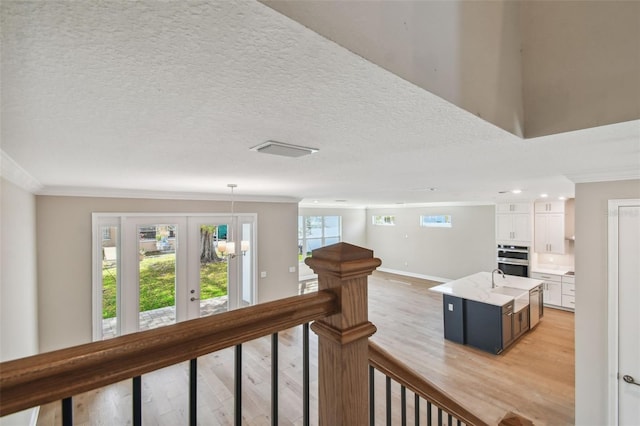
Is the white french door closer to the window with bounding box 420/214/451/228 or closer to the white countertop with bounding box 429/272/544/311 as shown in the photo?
the white countertop with bounding box 429/272/544/311

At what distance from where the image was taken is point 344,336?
31.4 inches

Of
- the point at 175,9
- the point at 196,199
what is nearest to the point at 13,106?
the point at 175,9

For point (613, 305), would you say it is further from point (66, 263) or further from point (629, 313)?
point (66, 263)

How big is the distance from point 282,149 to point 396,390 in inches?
145

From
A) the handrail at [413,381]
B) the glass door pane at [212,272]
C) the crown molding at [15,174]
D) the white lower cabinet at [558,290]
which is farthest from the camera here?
the white lower cabinet at [558,290]

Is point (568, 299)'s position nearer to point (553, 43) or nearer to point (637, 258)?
point (637, 258)

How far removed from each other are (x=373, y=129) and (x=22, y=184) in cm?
331

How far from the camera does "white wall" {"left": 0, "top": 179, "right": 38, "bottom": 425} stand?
210 centimetres

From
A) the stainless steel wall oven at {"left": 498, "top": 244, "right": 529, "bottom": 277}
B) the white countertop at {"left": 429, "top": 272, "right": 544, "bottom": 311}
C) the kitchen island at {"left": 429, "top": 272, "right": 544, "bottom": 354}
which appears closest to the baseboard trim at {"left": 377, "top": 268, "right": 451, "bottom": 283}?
the stainless steel wall oven at {"left": 498, "top": 244, "right": 529, "bottom": 277}

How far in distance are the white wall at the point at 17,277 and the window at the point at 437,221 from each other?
9.56 m

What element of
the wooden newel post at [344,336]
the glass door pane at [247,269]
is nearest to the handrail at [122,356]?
the wooden newel post at [344,336]

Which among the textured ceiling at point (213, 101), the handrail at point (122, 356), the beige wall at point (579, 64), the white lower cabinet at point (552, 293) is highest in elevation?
the beige wall at point (579, 64)

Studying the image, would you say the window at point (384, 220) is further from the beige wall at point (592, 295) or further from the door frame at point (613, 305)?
the door frame at point (613, 305)

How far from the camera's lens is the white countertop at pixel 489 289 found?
506 cm
